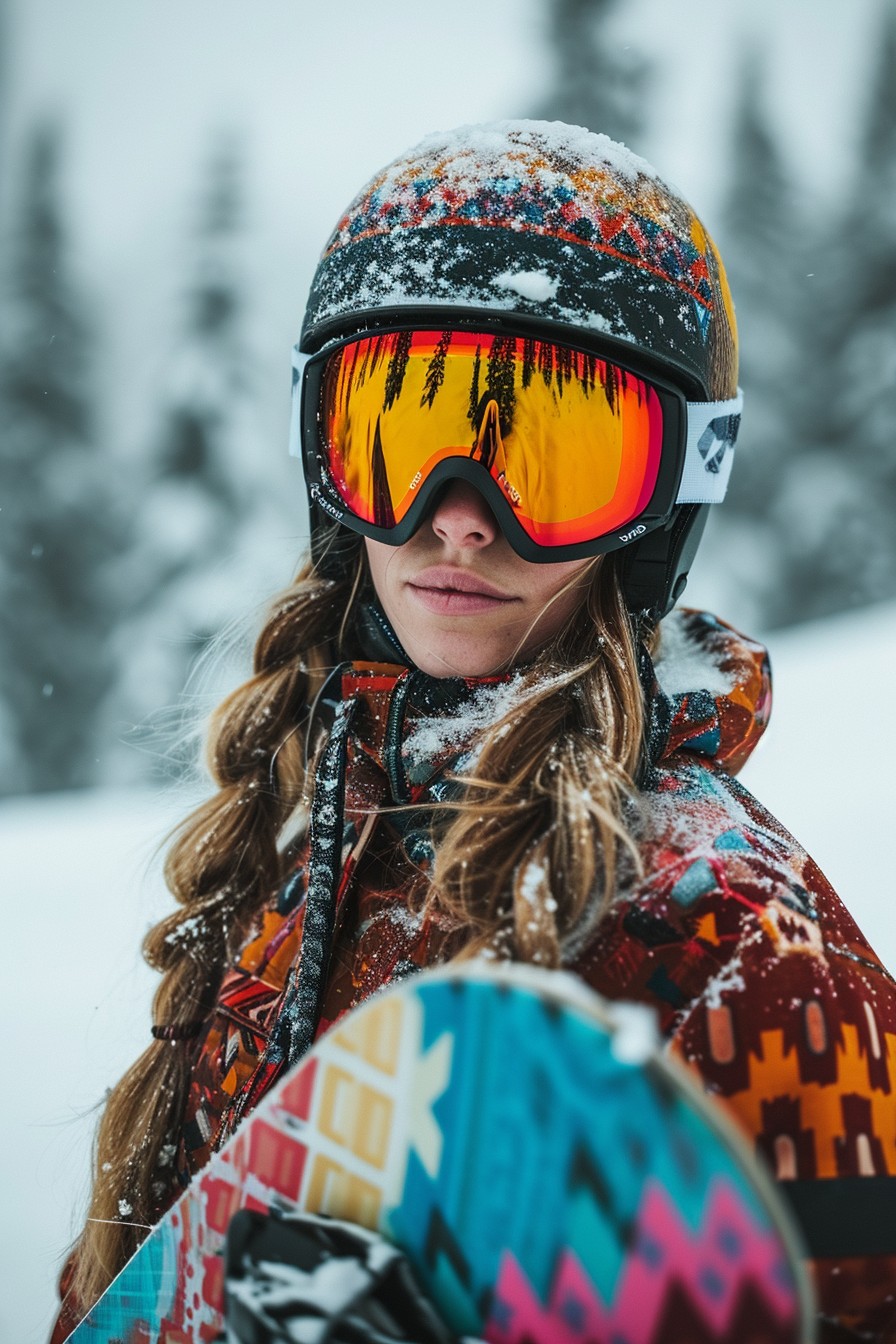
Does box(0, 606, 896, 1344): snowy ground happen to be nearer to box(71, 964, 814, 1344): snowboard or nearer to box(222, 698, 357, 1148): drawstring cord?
box(222, 698, 357, 1148): drawstring cord

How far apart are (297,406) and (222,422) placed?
17.2m

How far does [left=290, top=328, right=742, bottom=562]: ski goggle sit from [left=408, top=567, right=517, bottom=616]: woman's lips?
9 cm

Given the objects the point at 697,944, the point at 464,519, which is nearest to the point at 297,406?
the point at 464,519

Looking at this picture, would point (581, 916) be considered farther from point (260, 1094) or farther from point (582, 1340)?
point (260, 1094)

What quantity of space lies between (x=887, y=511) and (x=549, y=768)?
19645 millimetres

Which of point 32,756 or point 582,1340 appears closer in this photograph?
point 582,1340

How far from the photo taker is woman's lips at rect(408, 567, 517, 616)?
1.77 m

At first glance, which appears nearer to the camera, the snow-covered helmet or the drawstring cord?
the drawstring cord

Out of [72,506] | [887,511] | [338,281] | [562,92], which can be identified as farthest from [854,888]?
[72,506]

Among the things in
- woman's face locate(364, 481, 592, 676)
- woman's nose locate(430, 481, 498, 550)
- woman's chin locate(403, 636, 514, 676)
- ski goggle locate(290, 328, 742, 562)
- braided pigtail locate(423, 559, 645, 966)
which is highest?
ski goggle locate(290, 328, 742, 562)

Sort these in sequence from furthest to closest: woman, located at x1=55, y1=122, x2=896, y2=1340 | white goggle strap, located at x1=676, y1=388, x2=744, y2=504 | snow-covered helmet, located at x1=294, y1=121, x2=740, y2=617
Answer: white goggle strap, located at x1=676, y1=388, x2=744, y2=504 < snow-covered helmet, located at x1=294, y1=121, x2=740, y2=617 < woman, located at x1=55, y1=122, x2=896, y2=1340

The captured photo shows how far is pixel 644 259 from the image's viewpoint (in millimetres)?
1866

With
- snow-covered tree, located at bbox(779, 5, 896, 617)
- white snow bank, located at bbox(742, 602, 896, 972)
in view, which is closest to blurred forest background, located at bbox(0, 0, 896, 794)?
snow-covered tree, located at bbox(779, 5, 896, 617)

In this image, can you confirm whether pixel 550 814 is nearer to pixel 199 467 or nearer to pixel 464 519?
pixel 464 519
